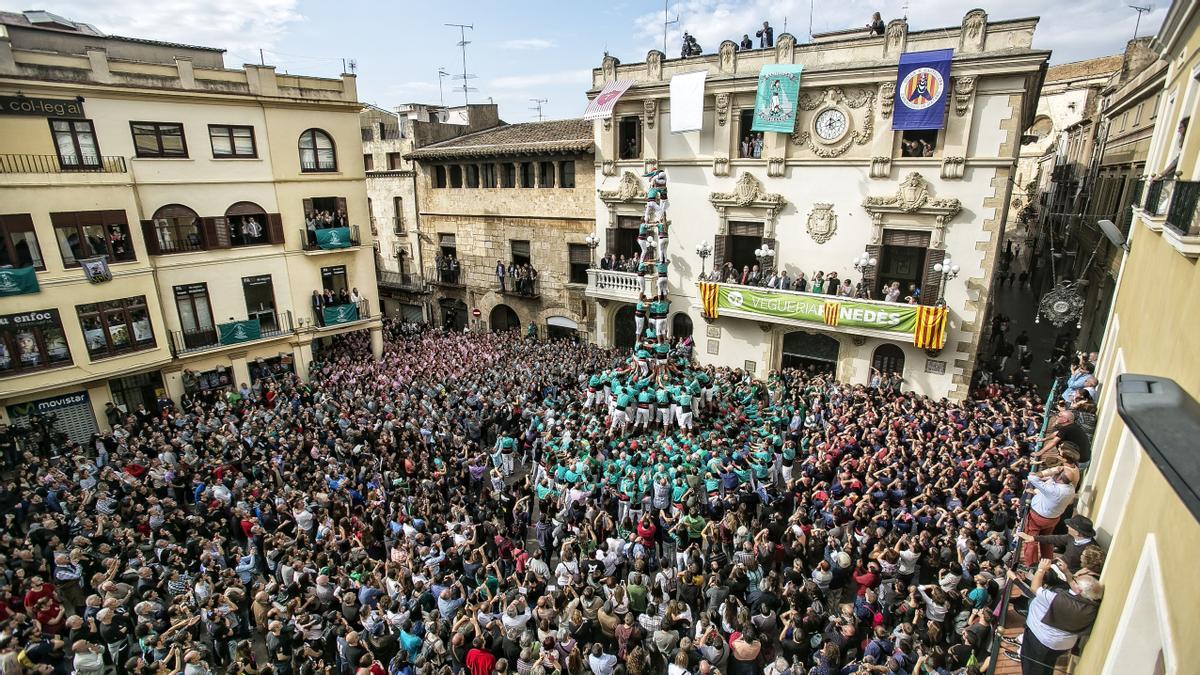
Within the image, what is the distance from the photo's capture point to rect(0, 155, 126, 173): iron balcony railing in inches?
661

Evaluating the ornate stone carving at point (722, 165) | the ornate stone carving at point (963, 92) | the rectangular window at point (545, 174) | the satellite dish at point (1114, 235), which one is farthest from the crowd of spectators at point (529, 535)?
the rectangular window at point (545, 174)

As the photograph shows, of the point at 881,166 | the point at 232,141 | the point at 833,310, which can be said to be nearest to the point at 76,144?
the point at 232,141

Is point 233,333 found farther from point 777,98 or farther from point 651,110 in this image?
point 777,98

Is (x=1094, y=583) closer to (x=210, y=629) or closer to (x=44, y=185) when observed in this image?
(x=210, y=629)

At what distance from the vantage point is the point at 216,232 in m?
21.0

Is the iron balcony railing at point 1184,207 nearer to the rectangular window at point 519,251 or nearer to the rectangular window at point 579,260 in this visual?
the rectangular window at point 579,260

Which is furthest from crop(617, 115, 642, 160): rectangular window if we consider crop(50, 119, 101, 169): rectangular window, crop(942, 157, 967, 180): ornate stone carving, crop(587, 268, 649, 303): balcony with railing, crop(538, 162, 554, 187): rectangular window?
crop(50, 119, 101, 169): rectangular window

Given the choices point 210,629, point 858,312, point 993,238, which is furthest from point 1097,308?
point 210,629

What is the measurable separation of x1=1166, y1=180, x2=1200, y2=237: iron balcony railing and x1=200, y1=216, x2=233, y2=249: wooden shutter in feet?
80.6

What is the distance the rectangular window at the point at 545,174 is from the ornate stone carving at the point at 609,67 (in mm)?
4313

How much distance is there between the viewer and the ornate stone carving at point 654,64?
21.9 meters

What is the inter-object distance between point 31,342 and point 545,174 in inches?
718

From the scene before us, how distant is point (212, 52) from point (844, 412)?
25826 mm

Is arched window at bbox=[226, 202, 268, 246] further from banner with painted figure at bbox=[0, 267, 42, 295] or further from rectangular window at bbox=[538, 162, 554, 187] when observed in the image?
rectangular window at bbox=[538, 162, 554, 187]
